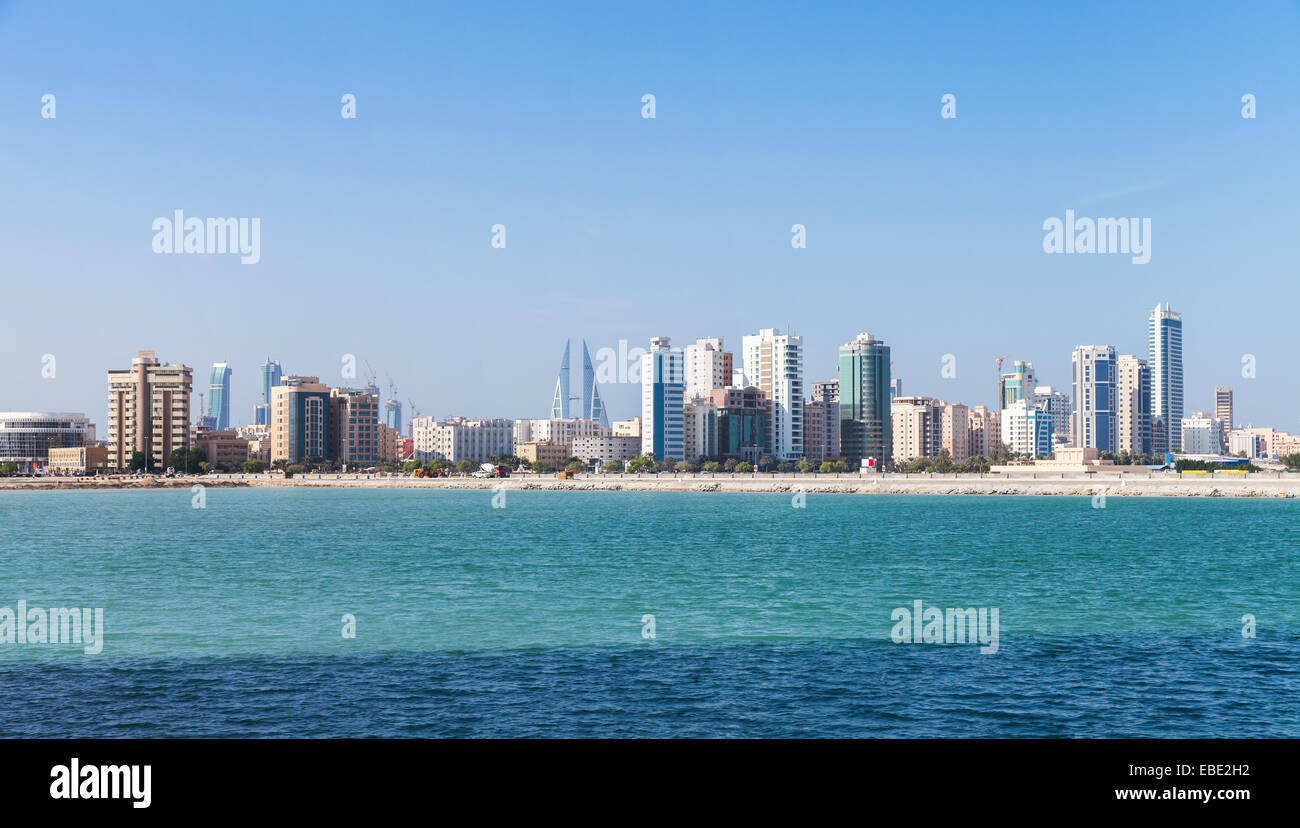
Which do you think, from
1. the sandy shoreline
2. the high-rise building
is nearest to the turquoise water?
the sandy shoreline

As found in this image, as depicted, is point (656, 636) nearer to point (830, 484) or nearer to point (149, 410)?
point (830, 484)

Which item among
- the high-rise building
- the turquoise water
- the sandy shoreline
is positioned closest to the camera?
the turquoise water

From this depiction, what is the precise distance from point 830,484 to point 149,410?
132 metres

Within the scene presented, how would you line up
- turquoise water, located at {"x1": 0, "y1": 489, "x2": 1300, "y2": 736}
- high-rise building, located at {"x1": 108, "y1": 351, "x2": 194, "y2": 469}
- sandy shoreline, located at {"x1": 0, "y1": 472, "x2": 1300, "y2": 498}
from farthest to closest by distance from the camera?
high-rise building, located at {"x1": 108, "y1": 351, "x2": 194, "y2": 469} → sandy shoreline, located at {"x1": 0, "y1": 472, "x2": 1300, "y2": 498} → turquoise water, located at {"x1": 0, "y1": 489, "x2": 1300, "y2": 736}

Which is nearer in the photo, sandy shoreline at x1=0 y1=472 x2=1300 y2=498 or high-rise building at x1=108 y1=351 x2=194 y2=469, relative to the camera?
sandy shoreline at x1=0 y1=472 x2=1300 y2=498

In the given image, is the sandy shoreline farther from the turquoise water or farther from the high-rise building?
the turquoise water

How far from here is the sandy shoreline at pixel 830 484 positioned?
123 m

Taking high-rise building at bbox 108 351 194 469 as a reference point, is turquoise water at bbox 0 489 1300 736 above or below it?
below

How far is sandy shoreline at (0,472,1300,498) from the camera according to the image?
403 feet

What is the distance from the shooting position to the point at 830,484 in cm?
14975

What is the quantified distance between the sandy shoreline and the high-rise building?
12.8 m

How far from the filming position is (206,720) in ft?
58.2

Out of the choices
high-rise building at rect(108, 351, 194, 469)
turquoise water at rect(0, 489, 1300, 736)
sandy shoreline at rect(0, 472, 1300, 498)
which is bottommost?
sandy shoreline at rect(0, 472, 1300, 498)
